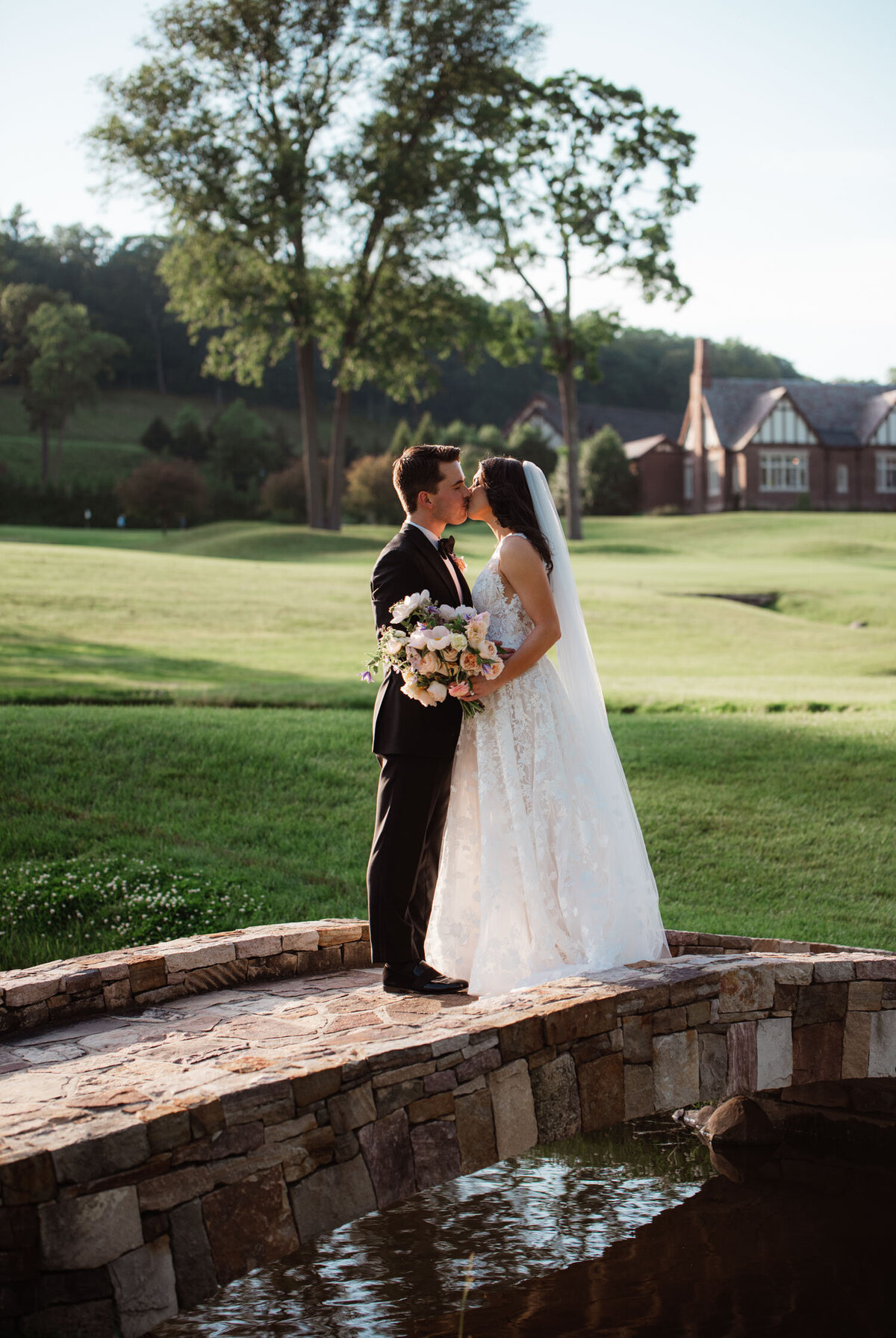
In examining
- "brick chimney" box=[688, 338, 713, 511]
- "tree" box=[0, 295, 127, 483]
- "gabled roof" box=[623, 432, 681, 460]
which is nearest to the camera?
"tree" box=[0, 295, 127, 483]

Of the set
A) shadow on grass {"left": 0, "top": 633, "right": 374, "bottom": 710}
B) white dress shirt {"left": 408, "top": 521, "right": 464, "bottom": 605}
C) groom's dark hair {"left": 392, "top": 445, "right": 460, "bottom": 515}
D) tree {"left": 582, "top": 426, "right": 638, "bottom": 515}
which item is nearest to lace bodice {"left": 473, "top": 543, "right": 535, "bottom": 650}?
white dress shirt {"left": 408, "top": 521, "right": 464, "bottom": 605}

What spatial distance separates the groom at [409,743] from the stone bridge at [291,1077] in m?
0.26

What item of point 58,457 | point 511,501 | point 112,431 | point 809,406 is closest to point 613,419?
point 809,406

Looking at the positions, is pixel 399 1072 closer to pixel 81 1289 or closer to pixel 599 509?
pixel 81 1289

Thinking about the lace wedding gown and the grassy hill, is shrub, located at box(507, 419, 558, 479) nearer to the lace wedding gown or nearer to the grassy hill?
the grassy hill

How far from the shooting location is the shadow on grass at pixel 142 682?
42.8 feet

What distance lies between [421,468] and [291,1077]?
2832 mm

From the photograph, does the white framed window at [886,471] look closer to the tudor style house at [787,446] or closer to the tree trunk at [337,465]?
the tudor style house at [787,446]

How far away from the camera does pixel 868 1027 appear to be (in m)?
5.30

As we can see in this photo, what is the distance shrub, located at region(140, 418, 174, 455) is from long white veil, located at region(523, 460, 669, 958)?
66.8 meters

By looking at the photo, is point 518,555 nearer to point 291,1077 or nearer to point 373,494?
point 291,1077

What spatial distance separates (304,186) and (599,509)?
2634cm

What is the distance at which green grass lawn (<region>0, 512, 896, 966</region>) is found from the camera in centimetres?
810

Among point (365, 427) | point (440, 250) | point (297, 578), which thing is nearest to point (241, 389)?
point (365, 427)
